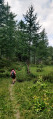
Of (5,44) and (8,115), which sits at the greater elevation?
(5,44)

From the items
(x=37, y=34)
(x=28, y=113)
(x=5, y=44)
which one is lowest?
(x=28, y=113)

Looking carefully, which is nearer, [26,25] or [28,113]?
[28,113]

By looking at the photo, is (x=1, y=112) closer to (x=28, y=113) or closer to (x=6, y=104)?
(x=6, y=104)

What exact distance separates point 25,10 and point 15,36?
743cm

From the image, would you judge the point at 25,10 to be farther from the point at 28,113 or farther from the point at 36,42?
the point at 28,113

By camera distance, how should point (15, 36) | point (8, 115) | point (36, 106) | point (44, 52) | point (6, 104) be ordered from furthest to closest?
1. point (44, 52)
2. point (15, 36)
3. point (6, 104)
4. point (36, 106)
5. point (8, 115)

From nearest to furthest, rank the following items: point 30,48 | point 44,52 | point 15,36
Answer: point 30,48 < point 15,36 < point 44,52

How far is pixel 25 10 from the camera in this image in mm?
18297

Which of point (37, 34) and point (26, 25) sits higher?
point (26, 25)

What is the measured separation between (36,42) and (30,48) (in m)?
1.82

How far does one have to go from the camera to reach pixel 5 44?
17719 mm

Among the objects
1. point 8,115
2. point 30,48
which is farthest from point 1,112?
point 30,48

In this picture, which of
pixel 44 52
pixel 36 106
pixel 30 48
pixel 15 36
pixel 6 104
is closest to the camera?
pixel 36 106

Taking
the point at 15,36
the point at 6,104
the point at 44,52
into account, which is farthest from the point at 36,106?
the point at 44,52
